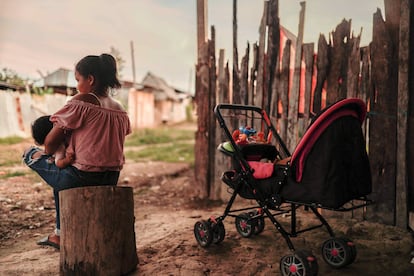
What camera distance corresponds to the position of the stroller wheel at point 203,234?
3.14 metres

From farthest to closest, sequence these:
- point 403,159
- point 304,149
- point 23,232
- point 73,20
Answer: point 73,20
point 23,232
point 403,159
point 304,149

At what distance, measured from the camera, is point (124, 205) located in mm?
2627

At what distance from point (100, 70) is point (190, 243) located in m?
1.74

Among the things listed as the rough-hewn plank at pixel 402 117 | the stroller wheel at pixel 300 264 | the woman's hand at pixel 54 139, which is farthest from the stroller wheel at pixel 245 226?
the woman's hand at pixel 54 139

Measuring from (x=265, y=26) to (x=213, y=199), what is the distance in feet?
7.82

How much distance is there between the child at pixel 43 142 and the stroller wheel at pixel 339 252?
2147mm

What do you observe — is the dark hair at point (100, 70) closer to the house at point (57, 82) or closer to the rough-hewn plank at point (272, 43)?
the rough-hewn plank at point (272, 43)

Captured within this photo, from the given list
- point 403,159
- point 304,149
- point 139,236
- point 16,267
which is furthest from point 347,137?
point 16,267

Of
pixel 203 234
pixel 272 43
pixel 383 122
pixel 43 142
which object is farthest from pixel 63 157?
pixel 383 122

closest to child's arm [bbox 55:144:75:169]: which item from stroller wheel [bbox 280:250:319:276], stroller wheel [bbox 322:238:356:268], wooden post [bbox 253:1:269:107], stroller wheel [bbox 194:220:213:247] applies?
stroller wheel [bbox 194:220:213:247]

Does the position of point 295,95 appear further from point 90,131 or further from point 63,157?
point 63,157

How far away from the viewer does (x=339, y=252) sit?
2725mm

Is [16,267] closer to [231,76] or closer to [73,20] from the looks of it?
[231,76]

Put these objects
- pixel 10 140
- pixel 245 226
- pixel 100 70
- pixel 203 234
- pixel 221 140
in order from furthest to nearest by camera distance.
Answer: pixel 10 140 < pixel 221 140 < pixel 245 226 < pixel 203 234 < pixel 100 70
